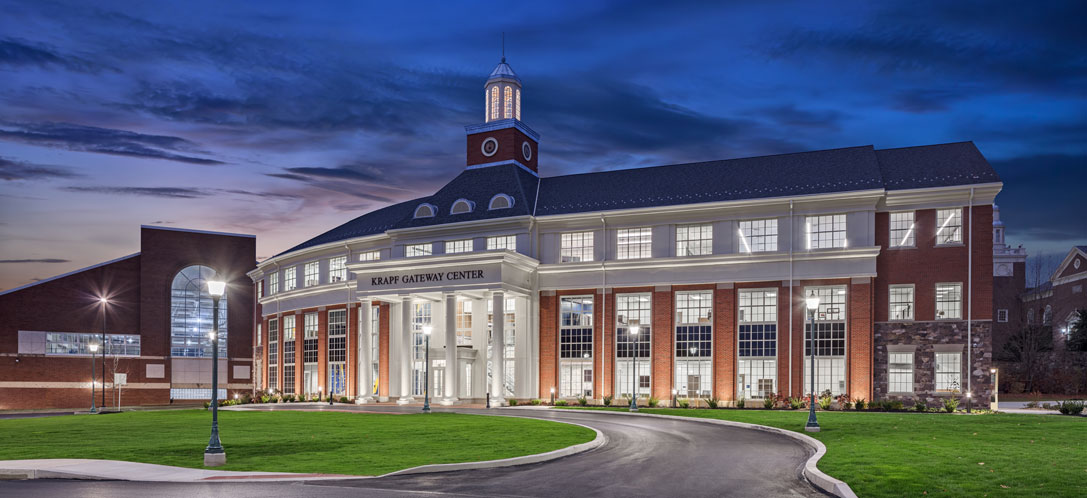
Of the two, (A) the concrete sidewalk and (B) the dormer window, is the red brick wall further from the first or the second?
(A) the concrete sidewalk

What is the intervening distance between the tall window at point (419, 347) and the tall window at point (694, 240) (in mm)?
17079

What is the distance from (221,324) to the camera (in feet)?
285

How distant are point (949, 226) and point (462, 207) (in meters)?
28.9

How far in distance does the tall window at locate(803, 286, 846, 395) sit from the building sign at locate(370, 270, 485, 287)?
18732 mm

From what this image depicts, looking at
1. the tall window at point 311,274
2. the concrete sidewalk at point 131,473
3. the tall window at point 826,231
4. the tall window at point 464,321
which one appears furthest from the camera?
the tall window at point 311,274

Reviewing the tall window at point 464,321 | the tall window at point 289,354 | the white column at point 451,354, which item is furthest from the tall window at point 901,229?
the tall window at point 289,354

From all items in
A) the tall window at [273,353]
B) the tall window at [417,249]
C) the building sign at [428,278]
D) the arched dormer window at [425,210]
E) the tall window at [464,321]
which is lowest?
the tall window at [273,353]

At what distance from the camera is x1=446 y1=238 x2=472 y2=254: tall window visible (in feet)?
174

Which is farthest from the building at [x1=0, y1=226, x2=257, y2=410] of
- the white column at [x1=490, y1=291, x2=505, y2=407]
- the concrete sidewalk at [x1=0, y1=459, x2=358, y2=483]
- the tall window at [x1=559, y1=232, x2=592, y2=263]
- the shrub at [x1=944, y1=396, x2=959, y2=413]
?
the shrub at [x1=944, y1=396, x2=959, y2=413]

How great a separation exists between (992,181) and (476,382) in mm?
31256

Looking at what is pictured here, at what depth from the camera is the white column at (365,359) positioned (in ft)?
178

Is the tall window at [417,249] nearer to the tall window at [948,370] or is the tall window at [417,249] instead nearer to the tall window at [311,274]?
the tall window at [311,274]

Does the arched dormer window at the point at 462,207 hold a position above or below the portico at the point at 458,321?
above

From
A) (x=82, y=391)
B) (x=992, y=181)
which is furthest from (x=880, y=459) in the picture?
(x=82, y=391)
